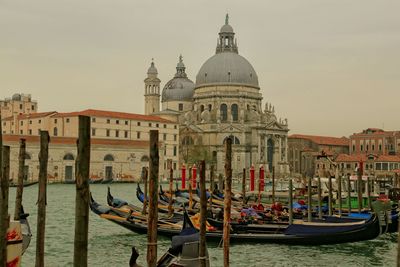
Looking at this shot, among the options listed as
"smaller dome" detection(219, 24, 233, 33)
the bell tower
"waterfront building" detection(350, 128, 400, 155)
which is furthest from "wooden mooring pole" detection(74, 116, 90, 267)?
the bell tower

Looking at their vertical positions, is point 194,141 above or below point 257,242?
above

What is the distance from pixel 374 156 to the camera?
57656 mm

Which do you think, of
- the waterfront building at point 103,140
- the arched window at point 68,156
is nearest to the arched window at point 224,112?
the waterfront building at point 103,140

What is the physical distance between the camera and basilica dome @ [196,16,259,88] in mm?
61875

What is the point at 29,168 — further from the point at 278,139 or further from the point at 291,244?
the point at 291,244

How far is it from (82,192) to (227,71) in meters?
56.8

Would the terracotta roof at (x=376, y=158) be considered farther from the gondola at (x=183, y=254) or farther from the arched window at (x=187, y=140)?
the gondola at (x=183, y=254)

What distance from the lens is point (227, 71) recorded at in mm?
61938

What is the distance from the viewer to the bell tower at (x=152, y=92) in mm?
69250

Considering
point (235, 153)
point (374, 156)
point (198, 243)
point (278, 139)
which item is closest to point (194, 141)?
point (235, 153)

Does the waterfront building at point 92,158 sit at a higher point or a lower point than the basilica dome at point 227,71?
lower

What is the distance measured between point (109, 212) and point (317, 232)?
4.96 meters

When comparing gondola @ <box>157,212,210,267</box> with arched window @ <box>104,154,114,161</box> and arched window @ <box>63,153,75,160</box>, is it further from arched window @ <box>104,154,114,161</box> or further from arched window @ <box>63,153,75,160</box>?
arched window @ <box>104,154,114,161</box>

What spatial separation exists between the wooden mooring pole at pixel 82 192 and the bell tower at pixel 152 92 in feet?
209
